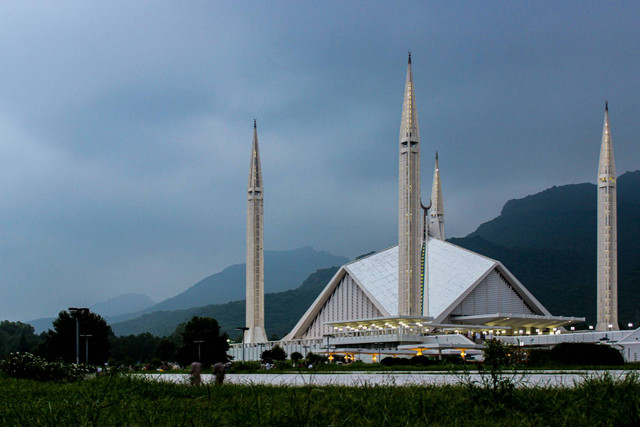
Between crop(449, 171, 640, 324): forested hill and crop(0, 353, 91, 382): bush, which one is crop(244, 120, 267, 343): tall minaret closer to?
crop(0, 353, 91, 382): bush

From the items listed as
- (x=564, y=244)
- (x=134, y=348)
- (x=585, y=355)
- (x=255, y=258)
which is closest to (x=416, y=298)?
→ (x=255, y=258)

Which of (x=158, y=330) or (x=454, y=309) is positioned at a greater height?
(x=454, y=309)

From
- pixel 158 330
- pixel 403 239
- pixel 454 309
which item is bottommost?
pixel 158 330

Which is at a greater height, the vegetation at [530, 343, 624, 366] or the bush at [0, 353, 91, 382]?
the bush at [0, 353, 91, 382]

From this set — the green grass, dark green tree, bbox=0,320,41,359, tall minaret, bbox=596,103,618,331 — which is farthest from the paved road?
dark green tree, bbox=0,320,41,359

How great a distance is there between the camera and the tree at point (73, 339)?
3406cm

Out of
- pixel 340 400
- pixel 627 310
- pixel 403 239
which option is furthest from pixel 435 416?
pixel 627 310

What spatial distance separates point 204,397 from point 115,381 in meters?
1.90

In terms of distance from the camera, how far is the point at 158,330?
144m

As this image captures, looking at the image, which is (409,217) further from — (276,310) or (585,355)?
(276,310)

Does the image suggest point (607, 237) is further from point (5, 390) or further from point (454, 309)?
point (5, 390)

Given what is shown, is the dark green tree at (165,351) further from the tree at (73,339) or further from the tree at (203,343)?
the tree at (203,343)

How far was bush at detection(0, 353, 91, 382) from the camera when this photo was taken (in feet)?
33.7

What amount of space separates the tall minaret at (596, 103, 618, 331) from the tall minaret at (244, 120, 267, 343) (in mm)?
20252
